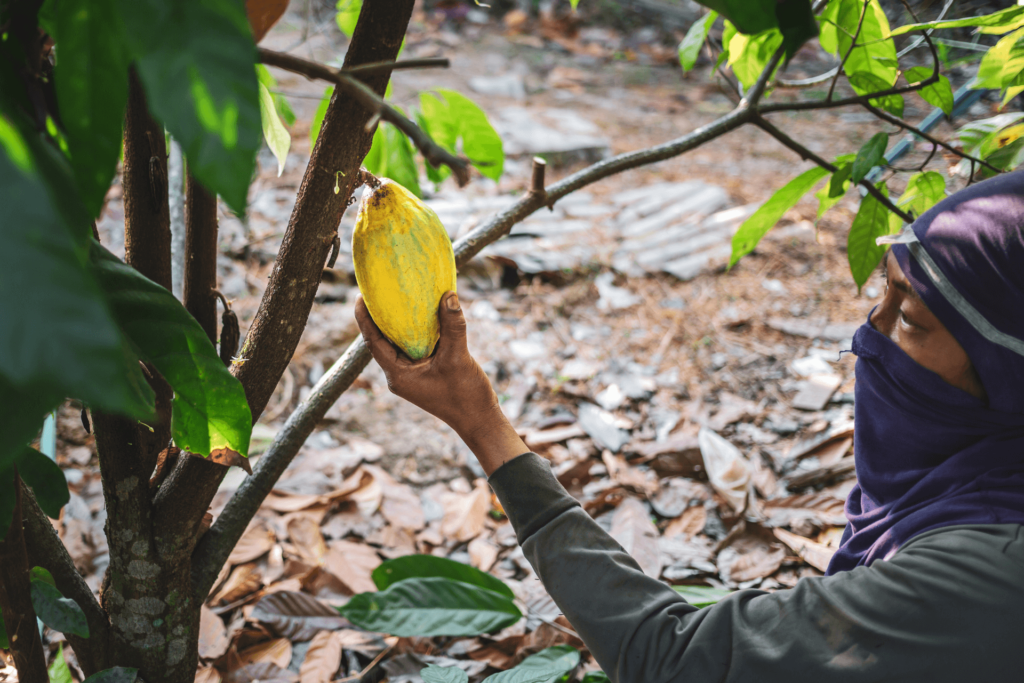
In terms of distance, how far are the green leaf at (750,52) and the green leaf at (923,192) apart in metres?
0.30

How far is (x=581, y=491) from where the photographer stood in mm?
1832

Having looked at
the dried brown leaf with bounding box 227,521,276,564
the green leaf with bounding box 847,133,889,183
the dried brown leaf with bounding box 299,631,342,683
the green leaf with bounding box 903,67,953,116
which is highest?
the green leaf with bounding box 903,67,953,116

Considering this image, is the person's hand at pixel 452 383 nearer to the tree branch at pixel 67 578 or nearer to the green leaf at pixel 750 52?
the tree branch at pixel 67 578

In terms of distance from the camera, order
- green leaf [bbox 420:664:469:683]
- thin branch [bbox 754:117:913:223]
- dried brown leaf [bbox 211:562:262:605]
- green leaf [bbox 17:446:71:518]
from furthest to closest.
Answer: dried brown leaf [bbox 211:562:262:605] → thin branch [bbox 754:117:913:223] → green leaf [bbox 420:664:469:683] → green leaf [bbox 17:446:71:518]

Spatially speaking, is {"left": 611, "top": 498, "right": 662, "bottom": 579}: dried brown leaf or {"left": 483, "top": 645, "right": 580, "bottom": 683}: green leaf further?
{"left": 611, "top": 498, "right": 662, "bottom": 579}: dried brown leaf

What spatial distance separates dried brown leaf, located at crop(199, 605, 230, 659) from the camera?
4.17 feet

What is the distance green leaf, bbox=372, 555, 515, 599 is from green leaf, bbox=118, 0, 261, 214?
112cm

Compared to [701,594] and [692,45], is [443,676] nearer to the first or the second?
[701,594]

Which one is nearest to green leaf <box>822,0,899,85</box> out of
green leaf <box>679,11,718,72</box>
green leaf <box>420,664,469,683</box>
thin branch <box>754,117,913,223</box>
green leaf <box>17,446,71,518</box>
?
thin branch <box>754,117,913,223</box>

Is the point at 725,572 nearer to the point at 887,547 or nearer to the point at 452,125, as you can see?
the point at 887,547

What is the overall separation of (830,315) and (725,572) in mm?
1408

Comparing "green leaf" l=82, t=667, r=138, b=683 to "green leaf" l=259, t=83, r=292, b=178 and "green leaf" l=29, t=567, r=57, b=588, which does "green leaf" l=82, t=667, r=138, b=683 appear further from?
"green leaf" l=259, t=83, r=292, b=178

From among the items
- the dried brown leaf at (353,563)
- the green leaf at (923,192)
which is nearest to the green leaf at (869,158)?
the green leaf at (923,192)

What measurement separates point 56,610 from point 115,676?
0.42 ft
